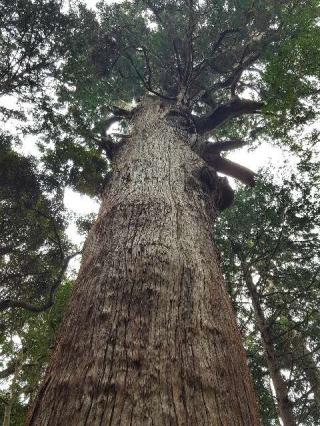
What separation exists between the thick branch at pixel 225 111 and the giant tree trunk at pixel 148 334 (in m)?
5.44

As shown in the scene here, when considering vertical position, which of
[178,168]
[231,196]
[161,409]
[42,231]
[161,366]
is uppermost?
[42,231]

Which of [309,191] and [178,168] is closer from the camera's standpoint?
[178,168]

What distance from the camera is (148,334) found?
1.73 meters

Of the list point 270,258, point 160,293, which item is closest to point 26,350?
point 270,258

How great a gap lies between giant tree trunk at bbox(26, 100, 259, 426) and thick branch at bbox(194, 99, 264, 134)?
5.44 m

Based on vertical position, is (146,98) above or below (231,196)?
above

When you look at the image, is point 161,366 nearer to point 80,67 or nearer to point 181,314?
point 181,314

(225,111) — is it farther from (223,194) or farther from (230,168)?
(223,194)

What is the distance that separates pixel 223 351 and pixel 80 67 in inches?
344

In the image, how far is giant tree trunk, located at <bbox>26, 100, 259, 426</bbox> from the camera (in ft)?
4.64

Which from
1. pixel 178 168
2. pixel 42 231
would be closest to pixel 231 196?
pixel 178 168

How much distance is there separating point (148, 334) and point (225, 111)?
286 inches

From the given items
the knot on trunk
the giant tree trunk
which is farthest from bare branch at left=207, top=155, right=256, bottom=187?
the giant tree trunk

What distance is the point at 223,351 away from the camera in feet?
6.00
